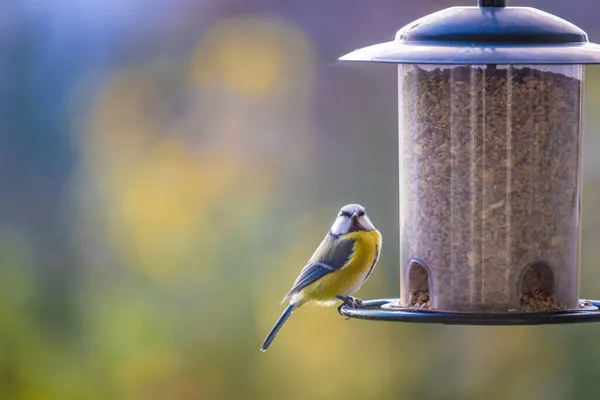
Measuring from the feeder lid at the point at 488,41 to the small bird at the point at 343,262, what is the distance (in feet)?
4.98

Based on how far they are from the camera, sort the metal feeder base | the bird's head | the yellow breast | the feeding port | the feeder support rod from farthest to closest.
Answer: the bird's head → the yellow breast → the feeding port → the feeder support rod → the metal feeder base

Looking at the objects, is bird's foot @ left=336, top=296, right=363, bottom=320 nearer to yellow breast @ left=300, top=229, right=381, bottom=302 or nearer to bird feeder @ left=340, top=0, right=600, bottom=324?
yellow breast @ left=300, top=229, right=381, bottom=302

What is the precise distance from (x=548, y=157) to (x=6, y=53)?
7291 mm

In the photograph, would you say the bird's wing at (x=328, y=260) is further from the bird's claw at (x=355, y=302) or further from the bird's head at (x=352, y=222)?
the bird's claw at (x=355, y=302)

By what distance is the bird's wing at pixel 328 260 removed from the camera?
757cm

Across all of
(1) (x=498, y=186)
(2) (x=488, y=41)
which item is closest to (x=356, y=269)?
(1) (x=498, y=186)

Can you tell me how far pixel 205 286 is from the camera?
12.6m

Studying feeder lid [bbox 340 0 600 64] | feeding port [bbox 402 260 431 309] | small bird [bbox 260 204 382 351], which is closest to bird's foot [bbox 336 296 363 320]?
small bird [bbox 260 204 382 351]

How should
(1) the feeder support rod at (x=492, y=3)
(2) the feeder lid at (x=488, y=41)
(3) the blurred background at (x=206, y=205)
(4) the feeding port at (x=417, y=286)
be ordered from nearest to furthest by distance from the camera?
(2) the feeder lid at (x=488, y=41)
(1) the feeder support rod at (x=492, y=3)
(4) the feeding port at (x=417, y=286)
(3) the blurred background at (x=206, y=205)

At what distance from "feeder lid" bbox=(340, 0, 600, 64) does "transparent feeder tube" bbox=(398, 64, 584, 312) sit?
42cm

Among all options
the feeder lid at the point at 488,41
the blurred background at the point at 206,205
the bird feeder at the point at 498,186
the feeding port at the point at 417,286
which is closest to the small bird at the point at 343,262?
the feeding port at the point at 417,286

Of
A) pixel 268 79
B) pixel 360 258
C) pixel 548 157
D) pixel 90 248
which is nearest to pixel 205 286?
pixel 90 248

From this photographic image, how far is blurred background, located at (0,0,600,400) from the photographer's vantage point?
11.8 meters

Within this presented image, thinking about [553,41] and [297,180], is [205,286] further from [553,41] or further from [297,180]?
[553,41]
